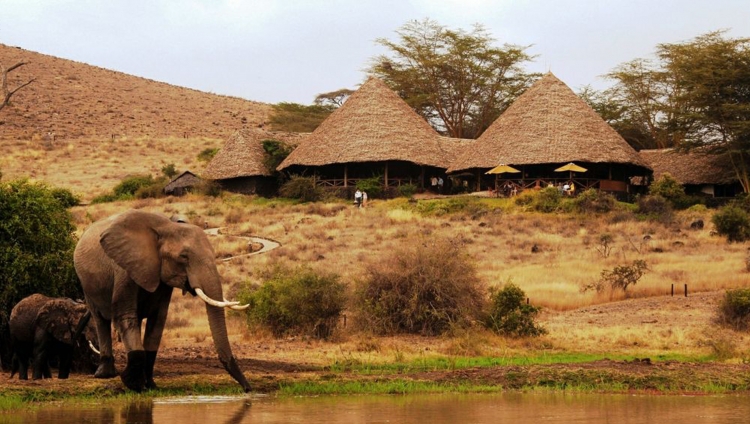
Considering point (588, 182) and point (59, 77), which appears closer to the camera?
point (588, 182)

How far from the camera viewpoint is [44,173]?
63.6 metres

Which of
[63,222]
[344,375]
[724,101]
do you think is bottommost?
[344,375]

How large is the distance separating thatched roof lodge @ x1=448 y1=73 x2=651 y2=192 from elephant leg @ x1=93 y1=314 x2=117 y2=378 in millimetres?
35204

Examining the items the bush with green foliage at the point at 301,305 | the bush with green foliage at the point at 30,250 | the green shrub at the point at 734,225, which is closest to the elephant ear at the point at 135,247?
the bush with green foliage at the point at 30,250

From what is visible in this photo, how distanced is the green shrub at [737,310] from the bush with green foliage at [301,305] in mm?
7330

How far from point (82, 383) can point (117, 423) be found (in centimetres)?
264

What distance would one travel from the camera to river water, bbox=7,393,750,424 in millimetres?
13031

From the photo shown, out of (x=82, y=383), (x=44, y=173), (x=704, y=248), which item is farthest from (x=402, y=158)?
(x=82, y=383)

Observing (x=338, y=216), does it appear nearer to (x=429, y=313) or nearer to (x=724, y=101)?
(x=724, y=101)

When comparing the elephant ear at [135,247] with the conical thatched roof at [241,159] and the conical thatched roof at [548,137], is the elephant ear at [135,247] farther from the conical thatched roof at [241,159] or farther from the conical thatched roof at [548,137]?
the conical thatched roof at [241,159]

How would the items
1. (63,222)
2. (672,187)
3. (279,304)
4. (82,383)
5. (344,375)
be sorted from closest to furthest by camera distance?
1. (82,383)
2. (344,375)
3. (63,222)
4. (279,304)
5. (672,187)

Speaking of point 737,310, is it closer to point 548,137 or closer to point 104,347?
point 104,347

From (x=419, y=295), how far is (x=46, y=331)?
831 cm

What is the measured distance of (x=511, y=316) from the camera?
22.0 metres
